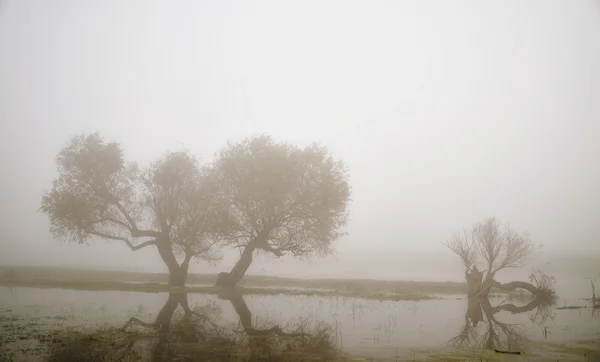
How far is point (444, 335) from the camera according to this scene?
56.4ft

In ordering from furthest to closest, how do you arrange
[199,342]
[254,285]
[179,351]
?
[254,285] → [199,342] → [179,351]

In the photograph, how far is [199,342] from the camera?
1402 centimetres

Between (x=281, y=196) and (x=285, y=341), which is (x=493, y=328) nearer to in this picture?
(x=285, y=341)

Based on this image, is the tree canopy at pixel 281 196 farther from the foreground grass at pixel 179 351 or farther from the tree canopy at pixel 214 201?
the foreground grass at pixel 179 351

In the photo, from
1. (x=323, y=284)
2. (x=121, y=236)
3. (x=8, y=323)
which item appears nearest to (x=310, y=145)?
(x=323, y=284)

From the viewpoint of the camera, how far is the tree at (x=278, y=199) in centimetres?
3450

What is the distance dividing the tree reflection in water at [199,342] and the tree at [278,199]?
623 inches

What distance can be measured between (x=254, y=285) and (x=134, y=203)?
13538mm

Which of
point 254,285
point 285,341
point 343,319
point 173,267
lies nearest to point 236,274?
point 173,267

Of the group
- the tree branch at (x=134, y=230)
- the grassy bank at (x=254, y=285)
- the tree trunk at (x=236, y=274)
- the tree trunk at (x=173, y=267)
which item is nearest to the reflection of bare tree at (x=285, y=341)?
the tree trunk at (x=236, y=274)

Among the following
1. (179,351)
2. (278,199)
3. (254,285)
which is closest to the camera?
(179,351)

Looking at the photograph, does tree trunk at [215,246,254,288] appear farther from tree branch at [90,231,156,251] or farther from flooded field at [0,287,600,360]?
tree branch at [90,231,156,251]

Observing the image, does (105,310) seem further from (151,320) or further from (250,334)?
(250,334)

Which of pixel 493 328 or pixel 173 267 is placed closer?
pixel 493 328
